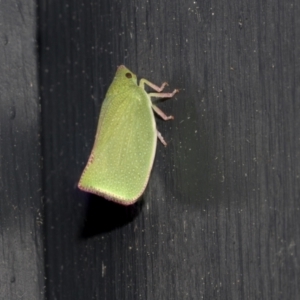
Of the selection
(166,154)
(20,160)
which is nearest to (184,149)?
(166,154)

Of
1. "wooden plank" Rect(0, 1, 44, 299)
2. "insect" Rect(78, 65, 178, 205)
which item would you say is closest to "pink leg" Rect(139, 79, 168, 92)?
"insect" Rect(78, 65, 178, 205)

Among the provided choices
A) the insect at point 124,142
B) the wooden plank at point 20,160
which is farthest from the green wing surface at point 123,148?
the wooden plank at point 20,160

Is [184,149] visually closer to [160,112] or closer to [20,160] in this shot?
[160,112]

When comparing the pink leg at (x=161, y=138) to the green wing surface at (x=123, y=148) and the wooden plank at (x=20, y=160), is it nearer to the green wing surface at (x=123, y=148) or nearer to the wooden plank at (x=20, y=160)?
the green wing surface at (x=123, y=148)

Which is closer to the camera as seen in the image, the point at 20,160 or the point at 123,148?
the point at 123,148

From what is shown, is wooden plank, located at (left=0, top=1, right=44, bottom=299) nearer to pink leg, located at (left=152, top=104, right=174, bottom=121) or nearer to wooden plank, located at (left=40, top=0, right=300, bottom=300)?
wooden plank, located at (left=40, top=0, right=300, bottom=300)

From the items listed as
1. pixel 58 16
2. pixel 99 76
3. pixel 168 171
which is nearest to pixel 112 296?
pixel 168 171
